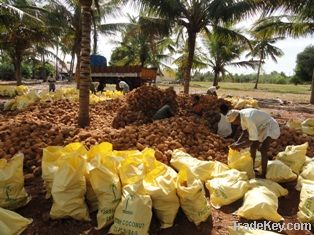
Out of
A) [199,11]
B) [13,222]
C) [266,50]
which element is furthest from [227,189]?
[266,50]

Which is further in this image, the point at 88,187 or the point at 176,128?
the point at 176,128

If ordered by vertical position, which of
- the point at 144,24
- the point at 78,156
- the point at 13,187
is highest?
the point at 144,24

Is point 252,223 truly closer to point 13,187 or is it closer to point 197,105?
point 13,187

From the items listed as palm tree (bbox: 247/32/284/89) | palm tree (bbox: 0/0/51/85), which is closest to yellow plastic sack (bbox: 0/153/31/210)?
palm tree (bbox: 0/0/51/85)

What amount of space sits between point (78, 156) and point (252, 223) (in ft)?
6.37

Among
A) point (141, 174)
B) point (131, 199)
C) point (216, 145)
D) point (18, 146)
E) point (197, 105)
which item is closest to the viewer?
point (131, 199)

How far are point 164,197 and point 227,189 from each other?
930mm

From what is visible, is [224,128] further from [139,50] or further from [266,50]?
[266,50]

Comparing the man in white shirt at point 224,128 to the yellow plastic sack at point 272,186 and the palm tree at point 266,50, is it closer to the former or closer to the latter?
the yellow plastic sack at point 272,186

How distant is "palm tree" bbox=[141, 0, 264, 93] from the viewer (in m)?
12.9

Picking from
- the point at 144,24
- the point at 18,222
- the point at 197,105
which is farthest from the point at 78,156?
the point at 144,24

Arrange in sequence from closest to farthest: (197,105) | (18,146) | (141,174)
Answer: (141,174)
(18,146)
(197,105)

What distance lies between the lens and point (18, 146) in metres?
5.49

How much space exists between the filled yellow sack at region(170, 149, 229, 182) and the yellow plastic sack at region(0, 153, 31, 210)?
6.22 feet
